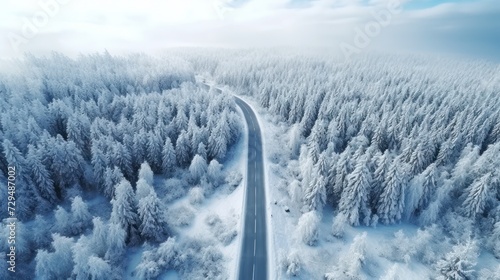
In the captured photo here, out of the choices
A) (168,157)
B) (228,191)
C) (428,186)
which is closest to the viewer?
(428,186)

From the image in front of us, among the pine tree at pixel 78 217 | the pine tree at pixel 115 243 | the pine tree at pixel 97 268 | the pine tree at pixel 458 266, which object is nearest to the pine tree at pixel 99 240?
the pine tree at pixel 115 243

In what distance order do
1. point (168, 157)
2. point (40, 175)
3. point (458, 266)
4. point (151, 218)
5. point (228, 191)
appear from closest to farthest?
point (458, 266), point (151, 218), point (40, 175), point (228, 191), point (168, 157)

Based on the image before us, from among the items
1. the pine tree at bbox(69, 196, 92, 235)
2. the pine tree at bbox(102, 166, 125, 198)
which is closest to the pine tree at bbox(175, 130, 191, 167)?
the pine tree at bbox(102, 166, 125, 198)

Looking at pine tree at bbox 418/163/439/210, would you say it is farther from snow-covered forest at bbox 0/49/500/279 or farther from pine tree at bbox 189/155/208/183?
pine tree at bbox 189/155/208/183

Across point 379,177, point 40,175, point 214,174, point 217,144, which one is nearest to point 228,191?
point 214,174

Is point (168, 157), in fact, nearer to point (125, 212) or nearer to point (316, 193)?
point (125, 212)

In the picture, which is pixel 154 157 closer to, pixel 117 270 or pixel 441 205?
pixel 117 270
